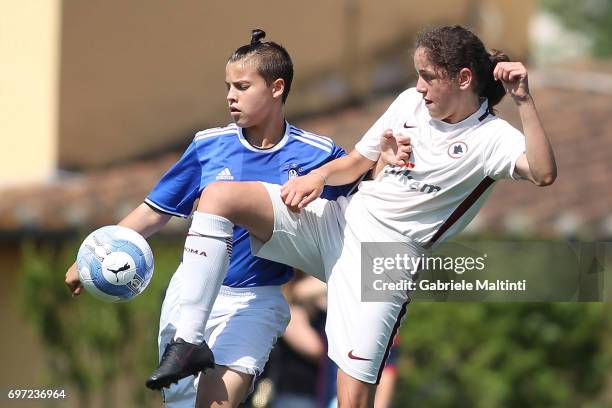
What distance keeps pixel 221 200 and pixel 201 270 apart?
0.32m

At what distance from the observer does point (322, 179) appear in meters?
5.73

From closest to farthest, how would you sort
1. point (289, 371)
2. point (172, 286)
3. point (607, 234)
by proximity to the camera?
point (172, 286), point (289, 371), point (607, 234)

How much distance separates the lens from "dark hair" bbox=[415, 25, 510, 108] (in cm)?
561

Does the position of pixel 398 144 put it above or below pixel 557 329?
above

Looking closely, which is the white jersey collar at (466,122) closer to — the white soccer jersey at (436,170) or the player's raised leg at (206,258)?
Result: the white soccer jersey at (436,170)

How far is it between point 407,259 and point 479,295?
3.66 feet

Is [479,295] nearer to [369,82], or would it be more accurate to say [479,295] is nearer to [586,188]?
[586,188]

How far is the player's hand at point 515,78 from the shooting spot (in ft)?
17.5

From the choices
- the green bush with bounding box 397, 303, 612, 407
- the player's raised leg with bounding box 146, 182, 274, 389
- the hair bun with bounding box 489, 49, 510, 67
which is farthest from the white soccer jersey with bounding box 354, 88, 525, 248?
the green bush with bounding box 397, 303, 612, 407

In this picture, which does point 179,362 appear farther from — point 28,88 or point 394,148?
point 28,88

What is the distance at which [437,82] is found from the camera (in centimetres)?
562

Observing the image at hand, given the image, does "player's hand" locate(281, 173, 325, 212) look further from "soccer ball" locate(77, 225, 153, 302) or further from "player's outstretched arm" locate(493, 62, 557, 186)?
"player's outstretched arm" locate(493, 62, 557, 186)

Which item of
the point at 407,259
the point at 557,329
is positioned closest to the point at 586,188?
the point at 557,329

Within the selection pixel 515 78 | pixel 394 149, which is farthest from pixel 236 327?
pixel 515 78
